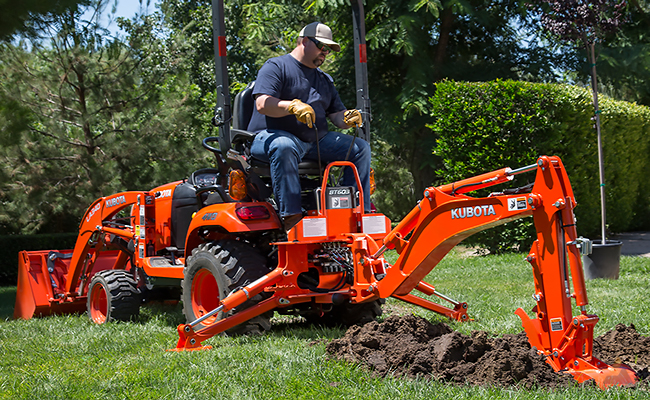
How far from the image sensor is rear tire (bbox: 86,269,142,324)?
6016 millimetres

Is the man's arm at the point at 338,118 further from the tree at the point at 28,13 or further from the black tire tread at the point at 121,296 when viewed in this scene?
the tree at the point at 28,13

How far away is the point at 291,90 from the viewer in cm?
491

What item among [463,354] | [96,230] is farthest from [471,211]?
[96,230]

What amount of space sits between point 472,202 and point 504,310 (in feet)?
7.79

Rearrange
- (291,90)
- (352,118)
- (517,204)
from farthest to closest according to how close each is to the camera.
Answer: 1. (291,90)
2. (352,118)
3. (517,204)

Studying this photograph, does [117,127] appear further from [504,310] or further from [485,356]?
[485,356]

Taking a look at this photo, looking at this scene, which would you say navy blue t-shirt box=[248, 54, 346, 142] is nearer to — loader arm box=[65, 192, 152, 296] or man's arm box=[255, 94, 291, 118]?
man's arm box=[255, 94, 291, 118]

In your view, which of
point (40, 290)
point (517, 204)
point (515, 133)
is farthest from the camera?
point (515, 133)

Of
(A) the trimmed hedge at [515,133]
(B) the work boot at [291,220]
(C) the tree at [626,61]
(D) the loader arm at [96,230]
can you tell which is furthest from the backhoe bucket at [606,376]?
(C) the tree at [626,61]

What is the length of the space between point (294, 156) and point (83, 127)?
7758 mm

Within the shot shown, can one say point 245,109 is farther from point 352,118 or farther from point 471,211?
point 471,211

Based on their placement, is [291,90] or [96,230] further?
[96,230]

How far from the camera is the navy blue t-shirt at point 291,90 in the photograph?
188 inches

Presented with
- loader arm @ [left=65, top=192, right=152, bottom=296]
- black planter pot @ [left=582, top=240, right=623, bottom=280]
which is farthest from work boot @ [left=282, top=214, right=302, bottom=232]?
black planter pot @ [left=582, top=240, right=623, bottom=280]
